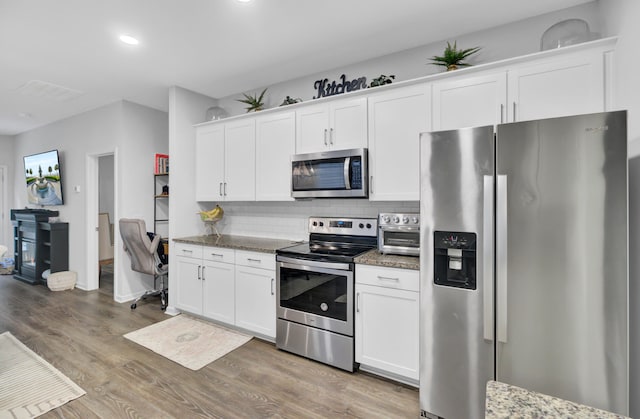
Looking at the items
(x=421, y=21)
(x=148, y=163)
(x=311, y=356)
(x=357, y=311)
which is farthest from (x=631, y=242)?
(x=148, y=163)

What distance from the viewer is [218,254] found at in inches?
127

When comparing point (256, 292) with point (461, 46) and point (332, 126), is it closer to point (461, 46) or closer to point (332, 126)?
point (332, 126)

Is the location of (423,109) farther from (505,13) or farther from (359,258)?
(359,258)

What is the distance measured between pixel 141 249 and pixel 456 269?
3579mm

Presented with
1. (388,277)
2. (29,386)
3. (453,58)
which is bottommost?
(29,386)

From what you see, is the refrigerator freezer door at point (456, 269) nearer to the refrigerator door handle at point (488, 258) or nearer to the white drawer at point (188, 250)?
the refrigerator door handle at point (488, 258)

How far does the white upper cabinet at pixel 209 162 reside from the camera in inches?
143

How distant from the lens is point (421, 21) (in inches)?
94.2

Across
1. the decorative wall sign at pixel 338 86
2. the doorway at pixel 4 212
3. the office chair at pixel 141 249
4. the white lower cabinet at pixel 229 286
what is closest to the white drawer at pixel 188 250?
the white lower cabinet at pixel 229 286

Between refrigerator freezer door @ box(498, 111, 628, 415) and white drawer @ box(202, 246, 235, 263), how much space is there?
2.39 meters

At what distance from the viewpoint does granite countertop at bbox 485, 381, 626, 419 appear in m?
0.66

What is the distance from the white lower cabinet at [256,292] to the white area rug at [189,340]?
215 mm

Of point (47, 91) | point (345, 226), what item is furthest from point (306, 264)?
point (47, 91)

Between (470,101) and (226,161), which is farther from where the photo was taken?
(226,161)
